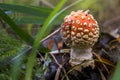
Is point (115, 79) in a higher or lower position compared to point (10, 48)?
lower

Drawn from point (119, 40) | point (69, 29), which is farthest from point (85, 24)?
point (119, 40)

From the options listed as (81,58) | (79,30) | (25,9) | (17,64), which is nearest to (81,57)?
(81,58)

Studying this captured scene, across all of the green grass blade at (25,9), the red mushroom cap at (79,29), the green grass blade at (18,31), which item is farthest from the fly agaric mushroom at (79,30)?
the green grass blade at (18,31)

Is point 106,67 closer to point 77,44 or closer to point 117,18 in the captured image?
point 77,44

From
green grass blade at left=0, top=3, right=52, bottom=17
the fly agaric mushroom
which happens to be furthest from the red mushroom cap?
green grass blade at left=0, top=3, right=52, bottom=17

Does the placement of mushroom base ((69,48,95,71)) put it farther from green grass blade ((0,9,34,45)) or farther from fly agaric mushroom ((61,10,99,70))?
green grass blade ((0,9,34,45))

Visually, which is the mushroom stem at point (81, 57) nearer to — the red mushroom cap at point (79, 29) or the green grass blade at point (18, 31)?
the red mushroom cap at point (79, 29)
